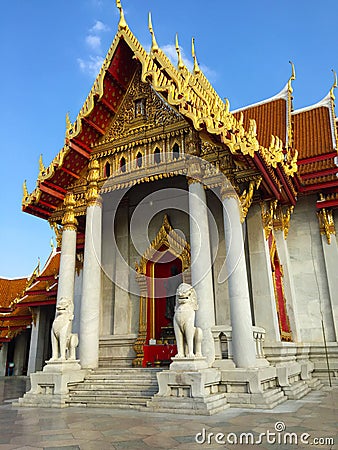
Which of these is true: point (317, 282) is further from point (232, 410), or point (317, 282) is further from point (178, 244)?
point (232, 410)

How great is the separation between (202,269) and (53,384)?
341 cm

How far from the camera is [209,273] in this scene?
750 centimetres

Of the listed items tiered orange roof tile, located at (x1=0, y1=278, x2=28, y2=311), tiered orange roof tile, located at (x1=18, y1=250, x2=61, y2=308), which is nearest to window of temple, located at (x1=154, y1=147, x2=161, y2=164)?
tiered orange roof tile, located at (x1=18, y1=250, x2=61, y2=308)

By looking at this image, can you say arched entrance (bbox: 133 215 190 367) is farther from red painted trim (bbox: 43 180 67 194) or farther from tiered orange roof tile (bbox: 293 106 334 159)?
tiered orange roof tile (bbox: 293 106 334 159)

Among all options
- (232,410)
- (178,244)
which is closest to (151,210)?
(178,244)

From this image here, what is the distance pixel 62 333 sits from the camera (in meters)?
7.65

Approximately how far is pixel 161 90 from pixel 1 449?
20.6 feet

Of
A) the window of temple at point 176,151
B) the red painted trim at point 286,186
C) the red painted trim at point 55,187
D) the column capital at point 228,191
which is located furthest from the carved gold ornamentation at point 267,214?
the red painted trim at point 55,187

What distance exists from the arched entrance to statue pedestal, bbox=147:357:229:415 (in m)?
2.75

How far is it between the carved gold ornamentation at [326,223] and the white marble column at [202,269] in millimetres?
3607

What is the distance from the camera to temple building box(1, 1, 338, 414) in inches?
283

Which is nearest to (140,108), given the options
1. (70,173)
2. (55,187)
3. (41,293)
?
(70,173)

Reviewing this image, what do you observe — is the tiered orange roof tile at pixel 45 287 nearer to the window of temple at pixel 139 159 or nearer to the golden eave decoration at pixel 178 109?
the golden eave decoration at pixel 178 109

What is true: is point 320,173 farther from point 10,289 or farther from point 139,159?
point 10,289
